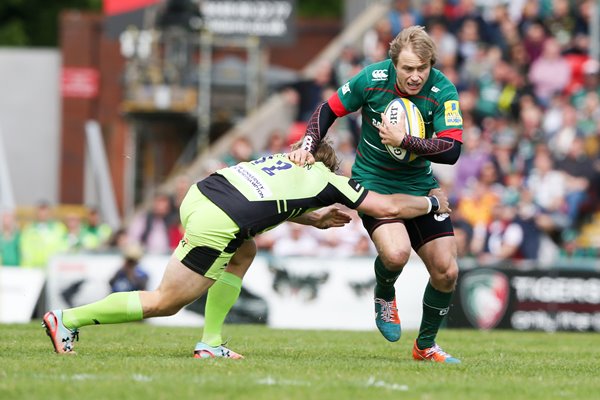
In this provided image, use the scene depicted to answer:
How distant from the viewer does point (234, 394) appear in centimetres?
682

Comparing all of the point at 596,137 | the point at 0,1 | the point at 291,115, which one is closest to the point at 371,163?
the point at 596,137

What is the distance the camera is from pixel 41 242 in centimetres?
1952

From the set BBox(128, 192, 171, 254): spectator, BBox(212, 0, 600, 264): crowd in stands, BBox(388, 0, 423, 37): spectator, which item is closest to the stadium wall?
BBox(212, 0, 600, 264): crowd in stands

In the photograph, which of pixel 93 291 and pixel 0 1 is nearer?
pixel 93 291

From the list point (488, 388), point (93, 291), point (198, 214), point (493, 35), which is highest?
point (493, 35)

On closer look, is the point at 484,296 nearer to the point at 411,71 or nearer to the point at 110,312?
the point at 411,71

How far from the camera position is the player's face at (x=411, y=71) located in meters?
8.74

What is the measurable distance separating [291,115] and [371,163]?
13.9 metres

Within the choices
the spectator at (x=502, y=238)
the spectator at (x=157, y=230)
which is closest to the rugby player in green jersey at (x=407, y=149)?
the spectator at (x=502, y=238)

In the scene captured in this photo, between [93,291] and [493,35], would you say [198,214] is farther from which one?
[493,35]

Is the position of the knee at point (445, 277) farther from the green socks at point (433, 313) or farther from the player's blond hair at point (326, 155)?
the player's blond hair at point (326, 155)

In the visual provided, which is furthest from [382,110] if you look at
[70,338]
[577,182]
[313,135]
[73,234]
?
[73,234]

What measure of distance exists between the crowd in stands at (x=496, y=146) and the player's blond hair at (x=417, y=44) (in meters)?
7.98

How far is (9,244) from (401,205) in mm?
11224
